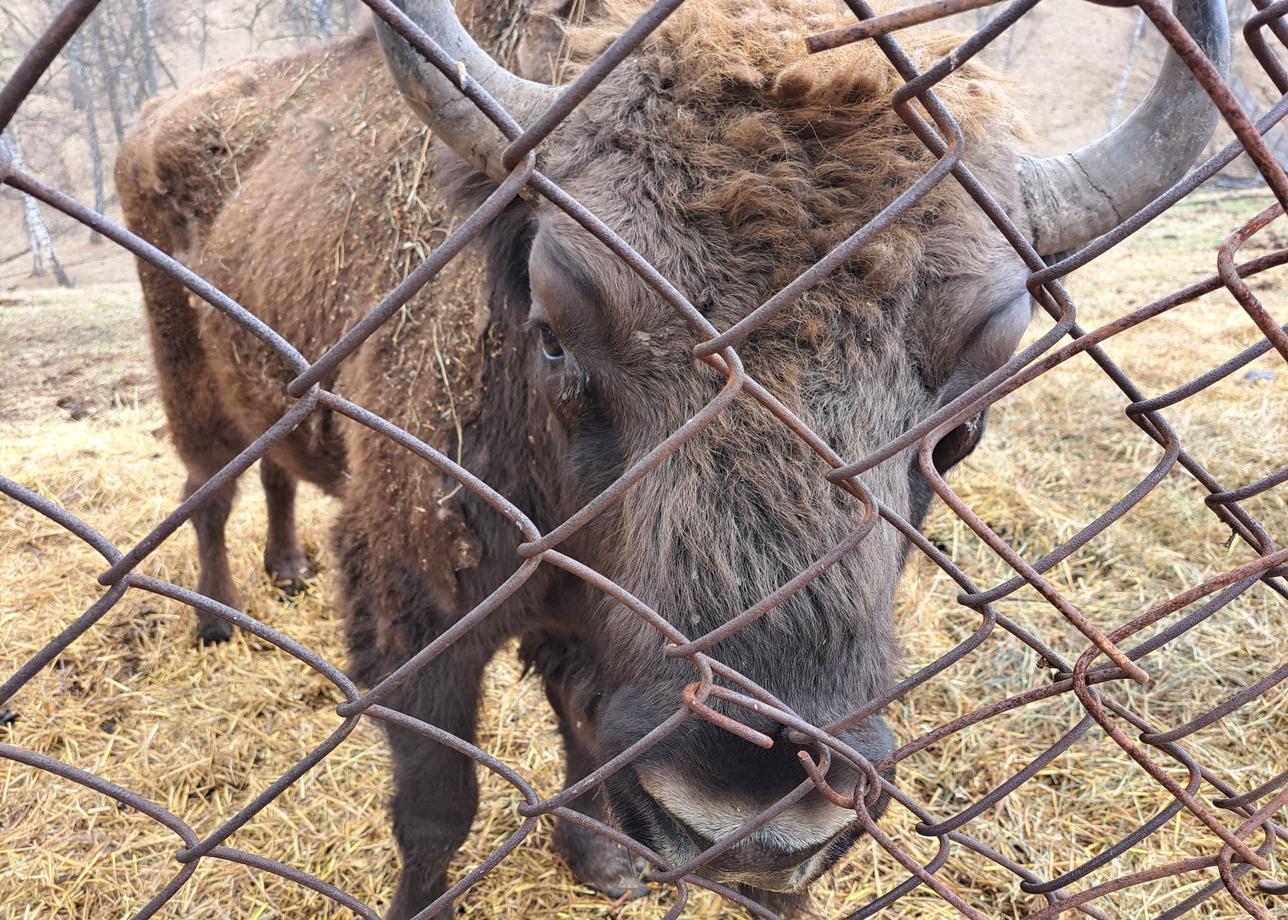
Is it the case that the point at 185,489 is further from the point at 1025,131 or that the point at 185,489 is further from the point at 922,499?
the point at 1025,131

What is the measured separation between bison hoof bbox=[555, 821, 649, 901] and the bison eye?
6.07 ft

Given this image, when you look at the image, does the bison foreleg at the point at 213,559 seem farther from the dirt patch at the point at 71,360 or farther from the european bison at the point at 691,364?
the dirt patch at the point at 71,360

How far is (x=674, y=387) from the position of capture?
1542 millimetres

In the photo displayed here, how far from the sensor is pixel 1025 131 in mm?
2002

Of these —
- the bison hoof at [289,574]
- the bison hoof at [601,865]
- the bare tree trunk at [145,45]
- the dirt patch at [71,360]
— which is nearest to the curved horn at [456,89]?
the bison hoof at [601,865]

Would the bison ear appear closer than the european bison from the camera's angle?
No

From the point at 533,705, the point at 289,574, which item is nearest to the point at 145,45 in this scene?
the point at 289,574

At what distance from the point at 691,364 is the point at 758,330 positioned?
149mm

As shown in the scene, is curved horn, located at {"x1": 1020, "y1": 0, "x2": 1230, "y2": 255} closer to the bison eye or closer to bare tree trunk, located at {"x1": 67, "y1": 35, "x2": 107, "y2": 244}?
the bison eye

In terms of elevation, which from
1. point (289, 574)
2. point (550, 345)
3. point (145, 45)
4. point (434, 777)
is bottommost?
point (434, 777)

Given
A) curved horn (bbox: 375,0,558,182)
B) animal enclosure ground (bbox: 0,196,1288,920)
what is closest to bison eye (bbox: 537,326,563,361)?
curved horn (bbox: 375,0,558,182)

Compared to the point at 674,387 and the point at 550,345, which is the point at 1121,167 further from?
the point at 550,345

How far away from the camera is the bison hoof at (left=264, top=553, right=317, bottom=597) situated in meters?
4.61

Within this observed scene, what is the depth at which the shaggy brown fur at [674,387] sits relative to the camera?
Answer: 57.1 inches
